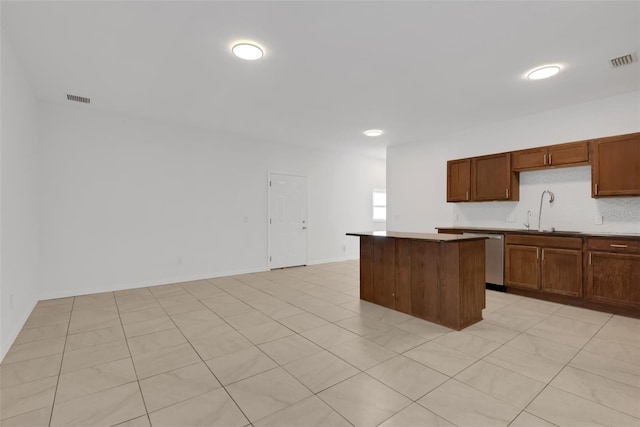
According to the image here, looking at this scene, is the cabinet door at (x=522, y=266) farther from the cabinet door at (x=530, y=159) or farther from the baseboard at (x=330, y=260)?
the baseboard at (x=330, y=260)

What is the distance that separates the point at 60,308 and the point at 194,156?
290 centimetres

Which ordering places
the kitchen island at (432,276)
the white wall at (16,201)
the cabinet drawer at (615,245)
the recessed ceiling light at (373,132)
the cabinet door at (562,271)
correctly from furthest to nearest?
the recessed ceiling light at (373,132)
the cabinet door at (562,271)
the cabinet drawer at (615,245)
the kitchen island at (432,276)
the white wall at (16,201)

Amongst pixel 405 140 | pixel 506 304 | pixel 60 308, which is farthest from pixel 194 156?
pixel 506 304

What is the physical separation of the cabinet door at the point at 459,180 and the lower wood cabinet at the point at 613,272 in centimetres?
189

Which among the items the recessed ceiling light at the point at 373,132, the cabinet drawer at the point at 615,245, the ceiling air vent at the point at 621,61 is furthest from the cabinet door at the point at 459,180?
the ceiling air vent at the point at 621,61

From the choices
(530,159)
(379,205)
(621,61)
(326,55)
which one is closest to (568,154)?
(530,159)

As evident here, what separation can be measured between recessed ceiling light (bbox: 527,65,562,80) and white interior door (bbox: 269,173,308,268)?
175 inches

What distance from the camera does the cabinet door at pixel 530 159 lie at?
14.2 feet

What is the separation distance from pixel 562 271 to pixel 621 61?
2.42 m

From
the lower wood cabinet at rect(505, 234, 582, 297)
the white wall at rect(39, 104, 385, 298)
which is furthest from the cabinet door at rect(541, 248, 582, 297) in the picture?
the white wall at rect(39, 104, 385, 298)

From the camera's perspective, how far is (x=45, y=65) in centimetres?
313

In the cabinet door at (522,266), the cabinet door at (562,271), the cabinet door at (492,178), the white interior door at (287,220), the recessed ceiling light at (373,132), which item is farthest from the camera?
the white interior door at (287,220)

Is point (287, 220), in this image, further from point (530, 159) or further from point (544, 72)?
point (544, 72)

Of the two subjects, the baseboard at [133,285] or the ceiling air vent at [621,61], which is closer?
the ceiling air vent at [621,61]
